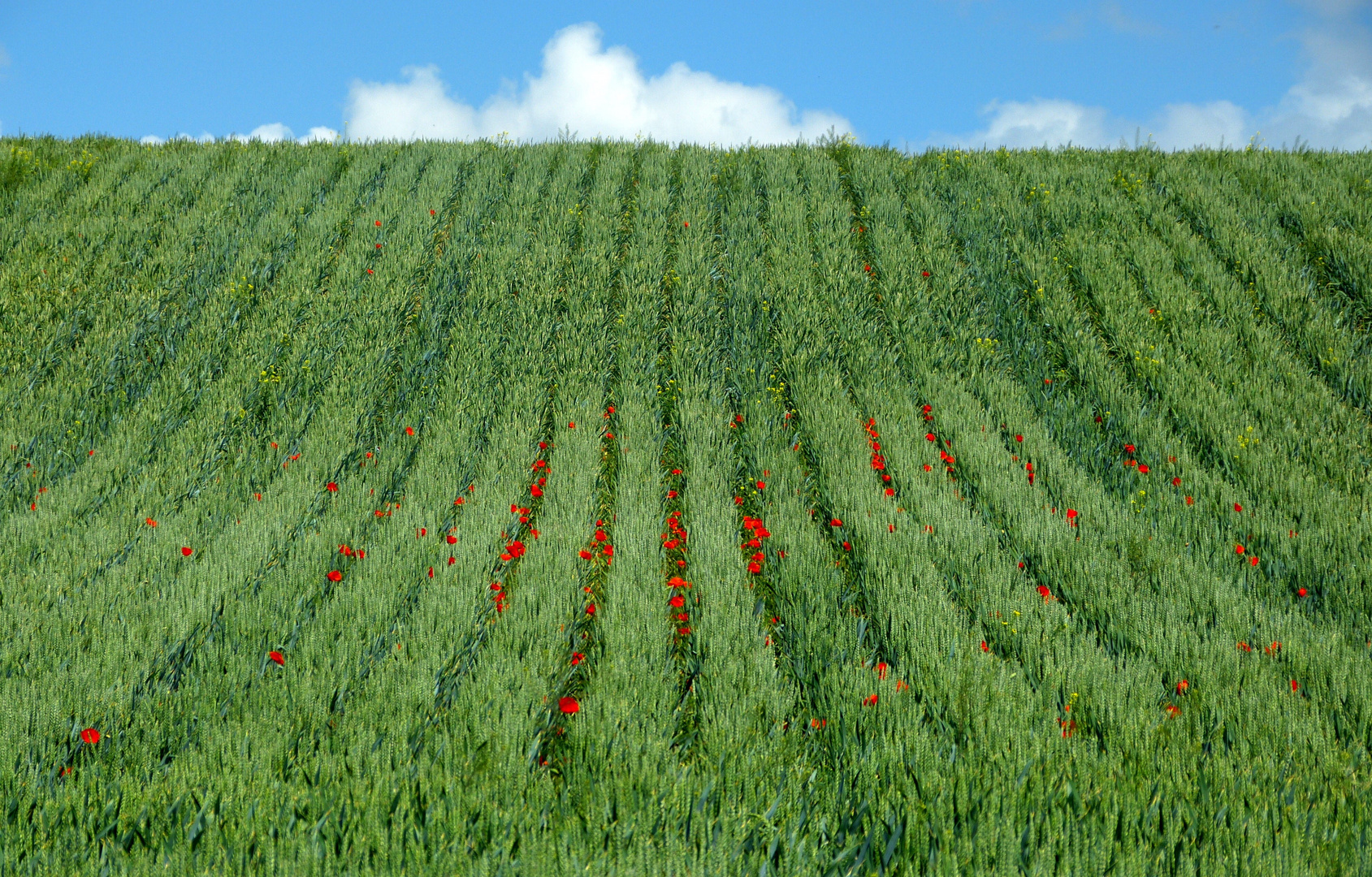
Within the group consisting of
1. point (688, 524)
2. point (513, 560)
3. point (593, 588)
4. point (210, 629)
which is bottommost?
point (210, 629)

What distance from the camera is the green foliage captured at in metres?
2.28

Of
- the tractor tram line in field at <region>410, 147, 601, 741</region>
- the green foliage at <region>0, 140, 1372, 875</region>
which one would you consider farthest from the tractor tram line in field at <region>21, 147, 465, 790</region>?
the tractor tram line in field at <region>410, 147, 601, 741</region>

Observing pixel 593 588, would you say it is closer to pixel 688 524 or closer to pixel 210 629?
pixel 688 524

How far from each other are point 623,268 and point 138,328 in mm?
4411

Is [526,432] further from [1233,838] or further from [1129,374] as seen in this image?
[1129,374]

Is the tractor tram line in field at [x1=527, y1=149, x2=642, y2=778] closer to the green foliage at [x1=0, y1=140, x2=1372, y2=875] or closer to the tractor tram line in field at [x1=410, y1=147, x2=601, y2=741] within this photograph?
the green foliage at [x1=0, y1=140, x2=1372, y2=875]

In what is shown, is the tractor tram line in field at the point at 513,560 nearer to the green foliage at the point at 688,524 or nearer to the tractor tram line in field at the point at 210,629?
the green foliage at the point at 688,524

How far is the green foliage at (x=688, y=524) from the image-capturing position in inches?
89.8

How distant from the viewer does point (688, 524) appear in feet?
13.9

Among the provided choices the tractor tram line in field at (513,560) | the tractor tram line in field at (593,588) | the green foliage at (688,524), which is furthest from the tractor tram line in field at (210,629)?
the tractor tram line in field at (593,588)

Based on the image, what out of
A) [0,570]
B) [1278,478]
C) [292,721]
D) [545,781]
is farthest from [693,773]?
[1278,478]

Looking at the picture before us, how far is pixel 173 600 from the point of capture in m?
3.39

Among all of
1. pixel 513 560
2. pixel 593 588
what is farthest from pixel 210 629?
pixel 593 588

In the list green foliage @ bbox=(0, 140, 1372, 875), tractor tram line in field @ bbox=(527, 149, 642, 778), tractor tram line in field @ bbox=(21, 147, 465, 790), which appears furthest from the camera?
tractor tram line in field @ bbox=(21, 147, 465, 790)
